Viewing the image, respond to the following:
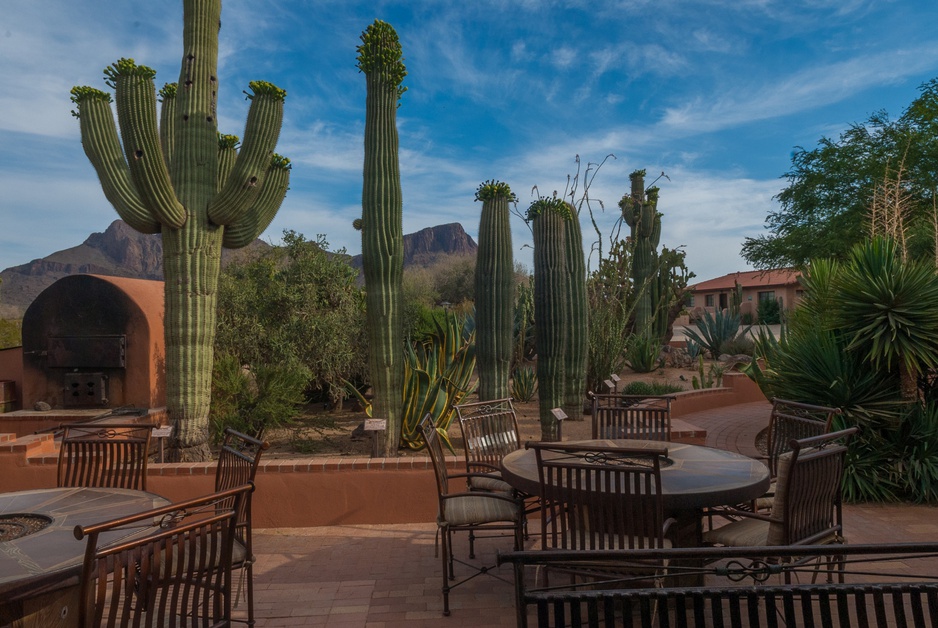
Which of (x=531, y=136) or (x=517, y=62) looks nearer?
(x=517, y=62)

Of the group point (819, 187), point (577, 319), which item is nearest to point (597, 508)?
point (577, 319)

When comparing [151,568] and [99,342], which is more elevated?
[99,342]

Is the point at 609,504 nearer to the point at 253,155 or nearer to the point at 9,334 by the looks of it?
the point at 253,155

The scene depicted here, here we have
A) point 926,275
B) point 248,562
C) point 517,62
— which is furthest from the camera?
point 517,62

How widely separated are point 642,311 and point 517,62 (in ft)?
23.1

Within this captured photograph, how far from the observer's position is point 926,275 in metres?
4.97

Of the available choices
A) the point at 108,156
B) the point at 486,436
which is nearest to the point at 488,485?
the point at 486,436

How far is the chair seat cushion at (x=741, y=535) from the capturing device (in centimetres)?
285

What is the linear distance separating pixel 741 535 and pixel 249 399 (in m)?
6.07

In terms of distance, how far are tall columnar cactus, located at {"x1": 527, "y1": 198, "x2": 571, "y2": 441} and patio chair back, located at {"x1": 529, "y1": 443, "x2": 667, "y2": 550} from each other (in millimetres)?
4899

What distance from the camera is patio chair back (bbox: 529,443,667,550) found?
7.98ft

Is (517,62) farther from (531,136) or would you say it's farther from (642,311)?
(642,311)

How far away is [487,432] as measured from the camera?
4.37m

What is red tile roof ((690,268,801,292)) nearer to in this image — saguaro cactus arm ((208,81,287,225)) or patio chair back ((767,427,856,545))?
saguaro cactus arm ((208,81,287,225))
